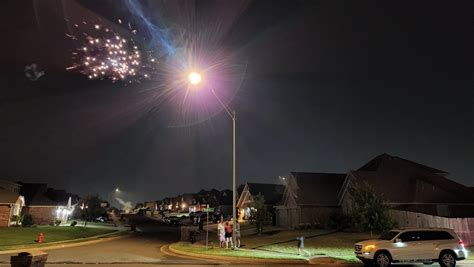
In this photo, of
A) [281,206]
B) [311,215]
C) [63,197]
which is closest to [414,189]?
[311,215]

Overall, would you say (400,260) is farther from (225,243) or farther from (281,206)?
(281,206)

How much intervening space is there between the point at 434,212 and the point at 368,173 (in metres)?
7.67

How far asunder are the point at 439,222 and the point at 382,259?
15020mm

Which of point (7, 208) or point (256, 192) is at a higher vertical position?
point (256, 192)

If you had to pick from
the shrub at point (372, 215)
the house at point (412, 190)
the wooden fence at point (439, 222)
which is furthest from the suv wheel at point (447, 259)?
the house at point (412, 190)

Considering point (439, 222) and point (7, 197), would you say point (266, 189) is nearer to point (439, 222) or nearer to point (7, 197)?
point (7, 197)

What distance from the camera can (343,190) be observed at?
40875mm

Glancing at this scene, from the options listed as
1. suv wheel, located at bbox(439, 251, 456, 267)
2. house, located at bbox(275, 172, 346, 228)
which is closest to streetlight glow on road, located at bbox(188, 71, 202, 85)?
suv wheel, located at bbox(439, 251, 456, 267)

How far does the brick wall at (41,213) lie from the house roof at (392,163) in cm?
4114

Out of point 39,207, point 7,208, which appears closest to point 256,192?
point 39,207

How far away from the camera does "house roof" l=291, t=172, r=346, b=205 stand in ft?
137

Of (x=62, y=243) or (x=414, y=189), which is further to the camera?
(x=414, y=189)

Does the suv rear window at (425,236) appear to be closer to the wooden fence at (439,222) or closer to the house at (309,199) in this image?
the wooden fence at (439,222)

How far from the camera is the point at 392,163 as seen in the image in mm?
42812
